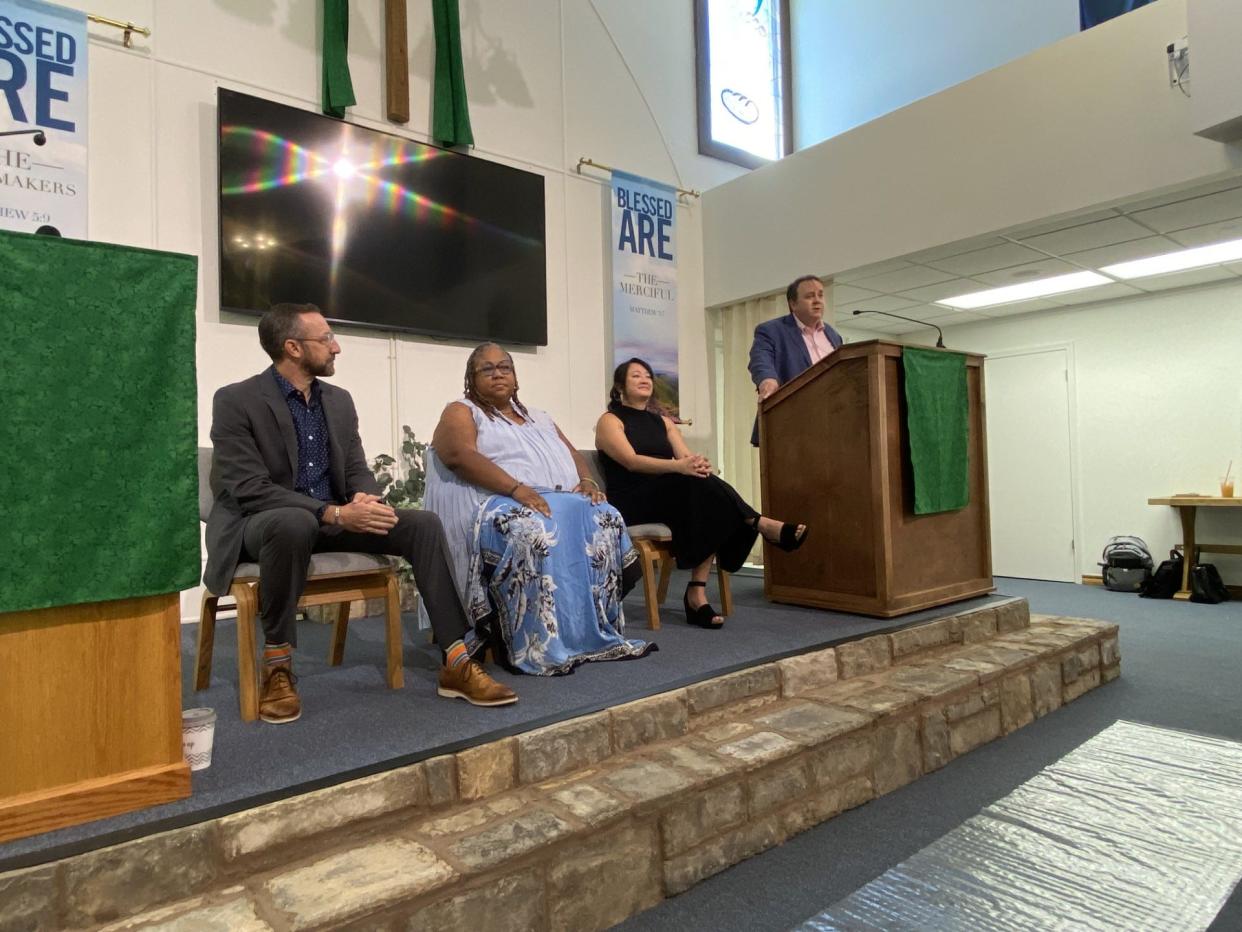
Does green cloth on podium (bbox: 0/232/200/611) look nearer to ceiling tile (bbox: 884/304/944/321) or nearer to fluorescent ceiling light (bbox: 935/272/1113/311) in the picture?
fluorescent ceiling light (bbox: 935/272/1113/311)

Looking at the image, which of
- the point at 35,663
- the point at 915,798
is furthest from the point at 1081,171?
the point at 35,663

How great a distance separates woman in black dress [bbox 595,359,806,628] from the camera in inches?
113

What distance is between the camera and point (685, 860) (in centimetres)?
168

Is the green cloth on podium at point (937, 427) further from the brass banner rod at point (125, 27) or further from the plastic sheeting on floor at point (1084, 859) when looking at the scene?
the brass banner rod at point (125, 27)

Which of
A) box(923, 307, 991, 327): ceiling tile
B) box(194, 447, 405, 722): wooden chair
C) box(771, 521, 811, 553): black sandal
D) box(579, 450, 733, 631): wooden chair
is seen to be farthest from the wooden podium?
box(923, 307, 991, 327): ceiling tile

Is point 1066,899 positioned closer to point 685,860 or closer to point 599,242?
point 685,860

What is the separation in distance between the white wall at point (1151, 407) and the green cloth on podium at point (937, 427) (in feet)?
11.1

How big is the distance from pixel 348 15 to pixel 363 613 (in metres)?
3.11

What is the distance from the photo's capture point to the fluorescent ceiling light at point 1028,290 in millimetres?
5363

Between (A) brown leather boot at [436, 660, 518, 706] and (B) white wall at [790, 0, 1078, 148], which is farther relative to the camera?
(B) white wall at [790, 0, 1078, 148]

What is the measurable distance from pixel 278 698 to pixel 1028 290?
222 inches

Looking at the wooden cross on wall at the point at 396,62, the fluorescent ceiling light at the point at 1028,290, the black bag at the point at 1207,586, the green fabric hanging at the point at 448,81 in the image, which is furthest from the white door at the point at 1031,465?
the wooden cross on wall at the point at 396,62

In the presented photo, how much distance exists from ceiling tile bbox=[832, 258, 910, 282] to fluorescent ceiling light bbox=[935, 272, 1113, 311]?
1.05 metres

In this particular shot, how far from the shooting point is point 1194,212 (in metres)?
4.05
